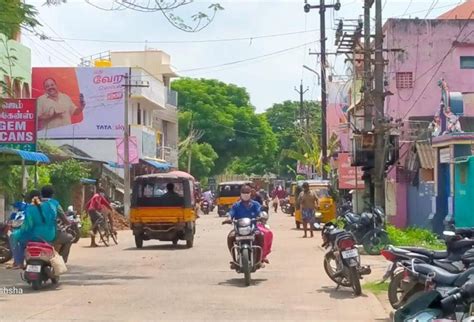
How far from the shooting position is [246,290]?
13391 millimetres

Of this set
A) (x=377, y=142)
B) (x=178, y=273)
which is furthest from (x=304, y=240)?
(x=178, y=273)

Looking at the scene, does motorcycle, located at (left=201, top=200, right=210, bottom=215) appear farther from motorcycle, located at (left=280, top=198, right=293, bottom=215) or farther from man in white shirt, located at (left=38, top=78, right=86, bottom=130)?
man in white shirt, located at (left=38, top=78, right=86, bottom=130)

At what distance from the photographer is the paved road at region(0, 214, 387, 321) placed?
1080cm

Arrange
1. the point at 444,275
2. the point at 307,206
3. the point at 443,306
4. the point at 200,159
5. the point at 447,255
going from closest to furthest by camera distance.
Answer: the point at 443,306 < the point at 444,275 < the point at 447,255 < the point at 307,206 < the point at 200,159

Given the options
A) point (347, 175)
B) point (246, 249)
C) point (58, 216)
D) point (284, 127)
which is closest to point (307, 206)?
point (347, 175)

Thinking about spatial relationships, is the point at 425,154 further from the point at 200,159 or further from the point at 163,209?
the point at 200,159

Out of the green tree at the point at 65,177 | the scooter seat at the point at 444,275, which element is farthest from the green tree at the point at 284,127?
the scooter seat at the point at 444,275

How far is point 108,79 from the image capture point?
45656 mm

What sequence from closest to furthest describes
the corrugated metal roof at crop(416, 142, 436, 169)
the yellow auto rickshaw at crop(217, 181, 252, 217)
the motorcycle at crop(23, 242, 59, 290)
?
the motorcycle at crop(23, 242, 59, 290) → the corrugated metal roof at crop(416, 142, 436, 169) → the yellow auto rickshaw at crop(217, 181, 252, 217)

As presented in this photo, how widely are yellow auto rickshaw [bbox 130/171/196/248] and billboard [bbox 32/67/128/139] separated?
22.7 metres

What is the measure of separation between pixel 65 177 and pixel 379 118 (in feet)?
41.6

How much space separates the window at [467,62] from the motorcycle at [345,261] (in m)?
23.6

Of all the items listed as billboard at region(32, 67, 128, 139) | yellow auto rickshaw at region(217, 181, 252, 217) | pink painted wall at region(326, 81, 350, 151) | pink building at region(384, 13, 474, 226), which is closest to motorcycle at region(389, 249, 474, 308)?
pink building at region(384, 13, 474, 226)

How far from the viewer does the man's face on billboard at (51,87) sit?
46125mm
